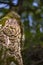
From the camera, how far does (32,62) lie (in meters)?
3.79

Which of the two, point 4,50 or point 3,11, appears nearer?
point 4,50

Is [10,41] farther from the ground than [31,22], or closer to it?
farther from the ground

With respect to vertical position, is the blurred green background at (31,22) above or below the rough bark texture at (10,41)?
below

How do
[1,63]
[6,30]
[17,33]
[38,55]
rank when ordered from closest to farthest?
[1,63], [6,30], [17,33], [38,55]

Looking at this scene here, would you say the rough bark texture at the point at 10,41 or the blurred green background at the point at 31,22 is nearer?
the rough bark texture at the point at 10,41

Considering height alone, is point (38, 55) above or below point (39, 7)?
below

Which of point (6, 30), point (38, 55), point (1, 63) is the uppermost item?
point (6, 30)

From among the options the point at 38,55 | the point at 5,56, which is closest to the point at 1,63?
the point at 5,56

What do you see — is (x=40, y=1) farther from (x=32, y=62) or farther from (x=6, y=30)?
(x=6, y=30)

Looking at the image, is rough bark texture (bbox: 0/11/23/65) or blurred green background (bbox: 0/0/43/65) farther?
blurred green background (bbox: 0/0/43/65)

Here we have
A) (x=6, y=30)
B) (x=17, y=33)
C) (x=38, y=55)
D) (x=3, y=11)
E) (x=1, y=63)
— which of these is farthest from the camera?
(x=38, y=55)

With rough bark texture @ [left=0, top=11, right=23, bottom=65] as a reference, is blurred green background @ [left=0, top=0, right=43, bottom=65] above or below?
below

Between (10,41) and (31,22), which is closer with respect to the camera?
(10,41)

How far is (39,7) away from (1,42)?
2156 millimetres
